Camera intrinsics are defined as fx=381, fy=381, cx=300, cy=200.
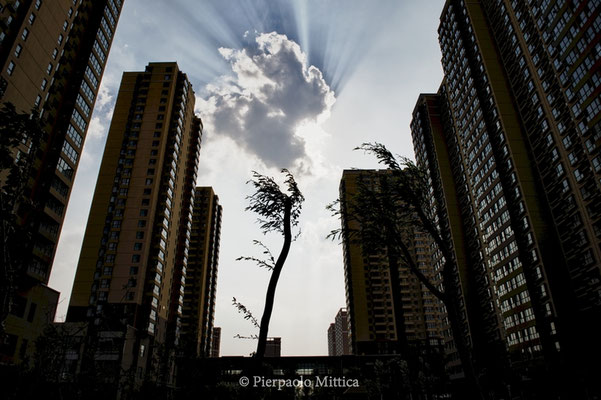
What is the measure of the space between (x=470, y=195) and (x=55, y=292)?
276ft

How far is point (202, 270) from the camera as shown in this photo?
12569cm

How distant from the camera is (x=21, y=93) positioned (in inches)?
1625

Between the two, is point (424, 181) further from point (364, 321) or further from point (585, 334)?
point (364, 321)

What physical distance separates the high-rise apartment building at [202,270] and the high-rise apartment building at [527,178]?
7784 cm

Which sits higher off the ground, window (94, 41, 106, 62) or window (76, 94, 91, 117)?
window (94, 41, 106, 62)

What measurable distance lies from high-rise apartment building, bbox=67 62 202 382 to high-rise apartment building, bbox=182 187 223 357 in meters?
27.7

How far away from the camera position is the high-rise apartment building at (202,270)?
399 ft

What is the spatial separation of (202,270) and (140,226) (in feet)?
167

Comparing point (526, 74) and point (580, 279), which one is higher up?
point (526, 74)

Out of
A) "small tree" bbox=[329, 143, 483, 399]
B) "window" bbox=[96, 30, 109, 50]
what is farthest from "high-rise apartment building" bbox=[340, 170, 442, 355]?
"small tree" bbox=[329, 143, 483, 399]

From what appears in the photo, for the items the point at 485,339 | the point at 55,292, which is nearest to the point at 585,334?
the point at 485,339

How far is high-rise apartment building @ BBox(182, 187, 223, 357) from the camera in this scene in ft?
399

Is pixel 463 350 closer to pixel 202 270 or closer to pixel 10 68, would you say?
pixel 10 68

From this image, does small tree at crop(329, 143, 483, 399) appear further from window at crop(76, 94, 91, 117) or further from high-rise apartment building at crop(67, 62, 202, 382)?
high-rise apartment building at crop(67, 62, 202, 382)
